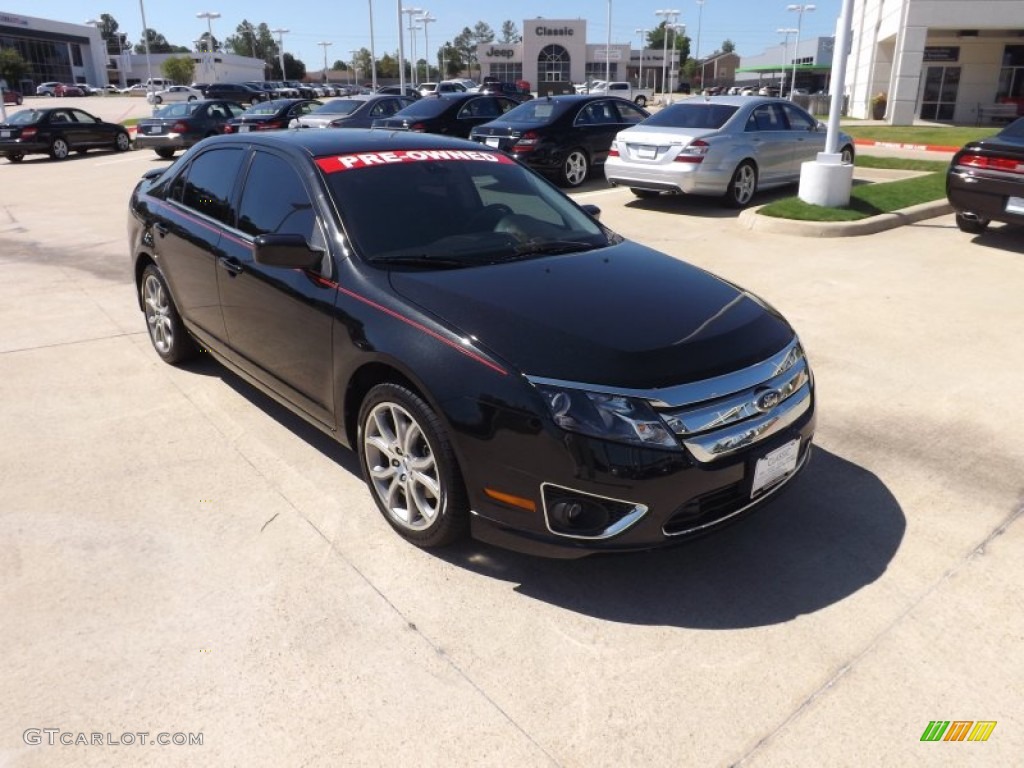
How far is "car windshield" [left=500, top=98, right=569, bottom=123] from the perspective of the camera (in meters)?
13.5

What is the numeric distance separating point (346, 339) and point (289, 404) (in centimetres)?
80

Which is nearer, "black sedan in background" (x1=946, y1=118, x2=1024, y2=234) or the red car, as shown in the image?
"black sedan in background" (x1=946, y1=118, x2=1024, y2=234)

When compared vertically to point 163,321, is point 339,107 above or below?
above

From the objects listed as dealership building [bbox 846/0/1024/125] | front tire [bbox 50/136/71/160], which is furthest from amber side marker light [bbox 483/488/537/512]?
dealership building [bbox 846/0/1024/125]

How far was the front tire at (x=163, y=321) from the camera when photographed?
5399mm

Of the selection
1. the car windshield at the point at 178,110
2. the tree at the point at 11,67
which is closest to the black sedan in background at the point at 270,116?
the car windshield at the point at 178,110

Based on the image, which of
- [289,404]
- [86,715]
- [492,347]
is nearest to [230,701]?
[86,715]

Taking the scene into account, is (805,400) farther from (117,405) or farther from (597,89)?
(597,89)

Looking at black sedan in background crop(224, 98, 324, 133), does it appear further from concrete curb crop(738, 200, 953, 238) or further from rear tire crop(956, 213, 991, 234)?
rear tire crop(956, 213, 991, 234)

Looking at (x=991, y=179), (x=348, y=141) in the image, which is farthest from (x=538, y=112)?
(x=348, y=141)

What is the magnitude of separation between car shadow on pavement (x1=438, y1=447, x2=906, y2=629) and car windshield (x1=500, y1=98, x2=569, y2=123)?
10.9 m

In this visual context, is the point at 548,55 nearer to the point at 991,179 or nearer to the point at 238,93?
the point at 238,93

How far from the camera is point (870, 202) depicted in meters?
11.0

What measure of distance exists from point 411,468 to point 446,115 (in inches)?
555
